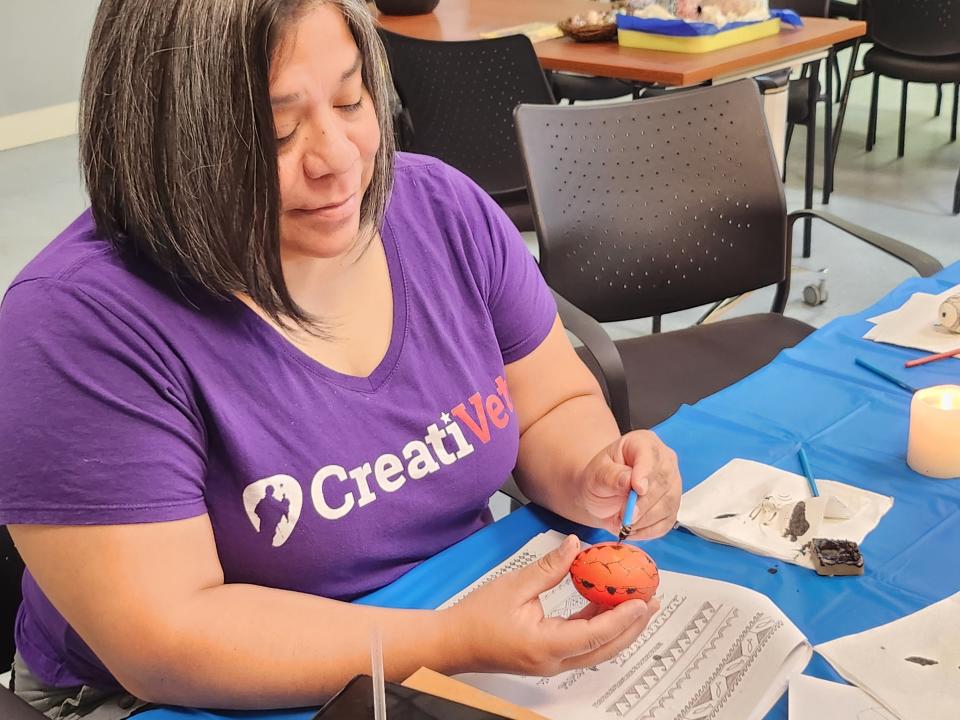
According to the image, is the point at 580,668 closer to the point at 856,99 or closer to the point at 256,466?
the point at 256,466

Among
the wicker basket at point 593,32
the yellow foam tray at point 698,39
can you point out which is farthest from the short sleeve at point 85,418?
the wicker basket at point 593,32

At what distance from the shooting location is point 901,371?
1.41m

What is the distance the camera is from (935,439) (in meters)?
1.17

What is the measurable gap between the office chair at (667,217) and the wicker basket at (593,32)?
140 cm

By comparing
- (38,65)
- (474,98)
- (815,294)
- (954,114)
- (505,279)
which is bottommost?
(815,294)

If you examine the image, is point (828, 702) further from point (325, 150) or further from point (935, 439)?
point (325, 150)

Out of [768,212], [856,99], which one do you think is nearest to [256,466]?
[768,212]

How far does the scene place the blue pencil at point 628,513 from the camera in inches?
40.8

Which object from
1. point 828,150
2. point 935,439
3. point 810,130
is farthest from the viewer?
point 828,150

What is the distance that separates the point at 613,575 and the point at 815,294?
266 centimetres

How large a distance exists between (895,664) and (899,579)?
0.15 metres

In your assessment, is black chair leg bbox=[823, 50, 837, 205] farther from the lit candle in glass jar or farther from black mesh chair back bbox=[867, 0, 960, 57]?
the lit candle in glass jar

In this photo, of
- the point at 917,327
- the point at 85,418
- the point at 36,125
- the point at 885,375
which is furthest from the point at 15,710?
the point at 36,125

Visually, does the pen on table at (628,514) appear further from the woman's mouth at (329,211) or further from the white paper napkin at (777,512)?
the woman's mouth at (329,211)
